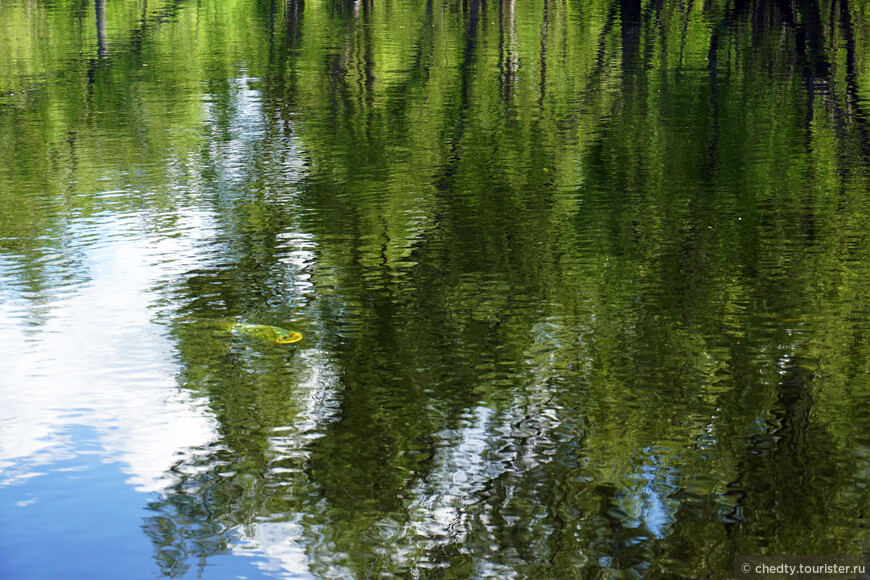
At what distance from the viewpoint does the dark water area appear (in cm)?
563

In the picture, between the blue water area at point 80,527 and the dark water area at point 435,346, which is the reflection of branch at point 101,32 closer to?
the dark water area at point 435,346

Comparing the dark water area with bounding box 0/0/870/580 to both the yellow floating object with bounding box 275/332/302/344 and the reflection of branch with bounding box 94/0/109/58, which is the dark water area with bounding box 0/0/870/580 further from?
the reflection of branch with bounding box 94/0/109/58

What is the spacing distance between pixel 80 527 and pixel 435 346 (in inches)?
143

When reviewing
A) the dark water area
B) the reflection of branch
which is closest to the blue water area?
the dark water area

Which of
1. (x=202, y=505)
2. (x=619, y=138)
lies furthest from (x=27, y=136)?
(x=202, y=505)

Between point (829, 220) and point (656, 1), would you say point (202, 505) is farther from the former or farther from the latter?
point (656, 1)

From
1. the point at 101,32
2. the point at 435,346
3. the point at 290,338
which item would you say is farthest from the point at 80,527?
the point at 101,32

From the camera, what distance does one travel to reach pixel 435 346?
8.34 metres

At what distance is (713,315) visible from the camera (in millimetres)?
8836

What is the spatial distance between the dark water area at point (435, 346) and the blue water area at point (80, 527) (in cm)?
2

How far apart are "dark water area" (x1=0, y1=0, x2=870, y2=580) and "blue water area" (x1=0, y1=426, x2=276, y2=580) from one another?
21mm

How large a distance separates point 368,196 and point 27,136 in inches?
383

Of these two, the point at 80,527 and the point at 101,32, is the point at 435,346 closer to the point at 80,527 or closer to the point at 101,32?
the point at 80,527

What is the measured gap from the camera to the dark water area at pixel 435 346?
563 cm
